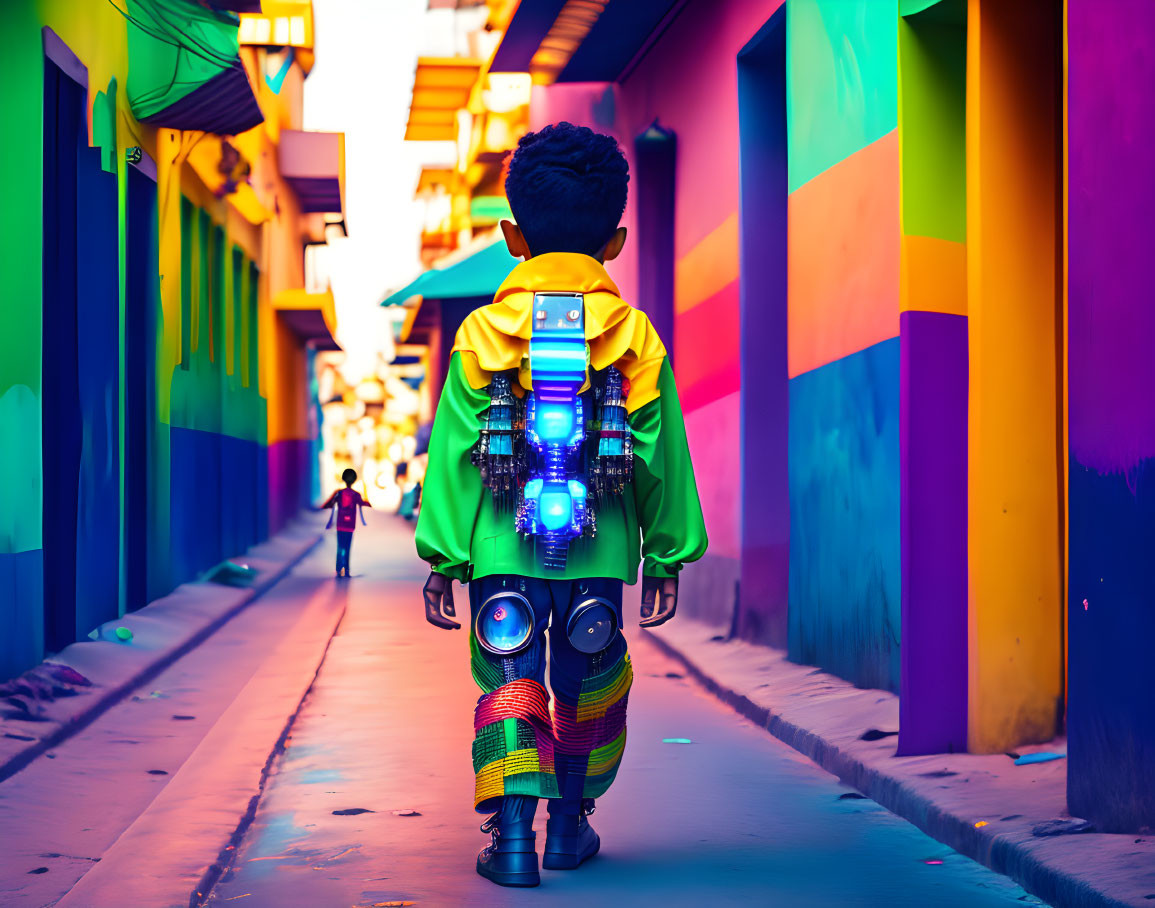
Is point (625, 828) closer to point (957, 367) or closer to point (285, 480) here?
point (957, 367)

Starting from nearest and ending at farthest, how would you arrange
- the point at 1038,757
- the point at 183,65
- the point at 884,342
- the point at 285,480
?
the point at 1038,757 → the point at 884,342 → the point at 183,65 → the point at 285,480

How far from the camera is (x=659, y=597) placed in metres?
4.43

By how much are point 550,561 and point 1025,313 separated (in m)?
2.30

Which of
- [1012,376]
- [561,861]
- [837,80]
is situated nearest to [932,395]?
[1012,376]

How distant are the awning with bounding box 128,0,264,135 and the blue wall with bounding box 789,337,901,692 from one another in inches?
223

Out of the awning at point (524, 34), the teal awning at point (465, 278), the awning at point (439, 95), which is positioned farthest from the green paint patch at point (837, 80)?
the awning at point (439, 95)

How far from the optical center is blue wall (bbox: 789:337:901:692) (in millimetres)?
6977

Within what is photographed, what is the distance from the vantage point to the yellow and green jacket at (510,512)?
4219 millimetres

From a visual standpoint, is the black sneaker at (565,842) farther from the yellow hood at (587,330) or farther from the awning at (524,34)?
the awning at (524,34)

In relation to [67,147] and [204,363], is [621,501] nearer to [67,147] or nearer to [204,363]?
[67,147]

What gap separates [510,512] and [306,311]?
22107 mm

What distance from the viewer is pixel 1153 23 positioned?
4.05 meters

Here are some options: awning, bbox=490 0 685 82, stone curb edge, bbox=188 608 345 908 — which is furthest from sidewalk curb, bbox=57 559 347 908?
awning, bbox=490 0 685 82

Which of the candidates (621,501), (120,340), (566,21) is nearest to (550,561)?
(621,501)
